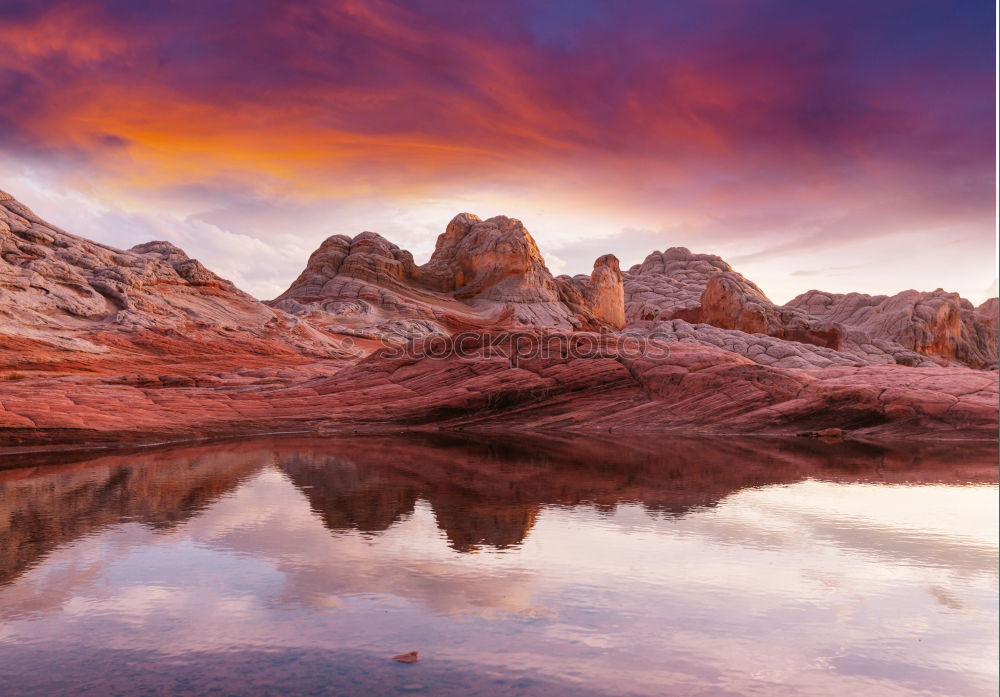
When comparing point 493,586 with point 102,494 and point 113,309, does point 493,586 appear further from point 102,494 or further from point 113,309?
point 113,309

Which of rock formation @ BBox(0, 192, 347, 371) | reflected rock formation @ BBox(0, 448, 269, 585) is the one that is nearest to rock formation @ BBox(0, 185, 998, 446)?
rock formation @ BBox(0, 192, 347, 371)

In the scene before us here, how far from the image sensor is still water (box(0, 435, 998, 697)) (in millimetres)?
6176

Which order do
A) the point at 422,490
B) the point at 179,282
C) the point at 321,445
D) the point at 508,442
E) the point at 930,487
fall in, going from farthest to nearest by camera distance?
1. the point at 179,282
2. the point at 508,442
3. the point at 321,445
4. the point at 930,487
5. the point at 422,490

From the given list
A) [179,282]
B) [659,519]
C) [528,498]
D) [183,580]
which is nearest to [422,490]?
[528,498]

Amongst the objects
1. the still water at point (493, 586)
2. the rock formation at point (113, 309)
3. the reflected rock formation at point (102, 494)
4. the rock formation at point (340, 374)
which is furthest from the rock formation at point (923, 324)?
the reflected rock formation at point (102, 494)

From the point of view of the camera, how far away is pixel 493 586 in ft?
27.8

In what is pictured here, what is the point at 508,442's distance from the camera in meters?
25.8

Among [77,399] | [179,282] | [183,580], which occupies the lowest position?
[183,580]

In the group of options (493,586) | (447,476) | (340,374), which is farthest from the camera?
(340,374)

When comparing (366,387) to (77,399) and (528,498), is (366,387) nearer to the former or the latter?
(77,399)

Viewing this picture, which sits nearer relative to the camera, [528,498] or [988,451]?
[528,498]

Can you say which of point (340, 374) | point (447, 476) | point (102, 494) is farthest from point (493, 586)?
point (340, 374)

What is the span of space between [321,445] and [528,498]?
1183cm

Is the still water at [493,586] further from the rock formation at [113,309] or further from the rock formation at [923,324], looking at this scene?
the rock formation at [923,324]
